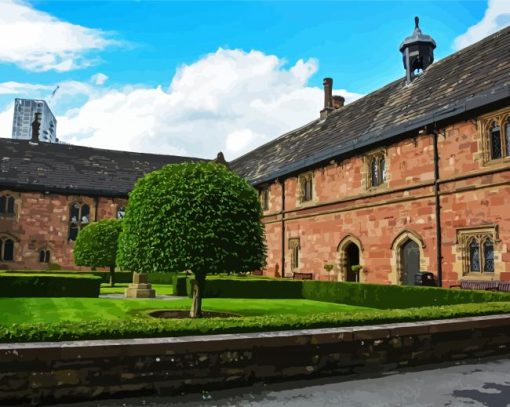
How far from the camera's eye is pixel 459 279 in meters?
14.9

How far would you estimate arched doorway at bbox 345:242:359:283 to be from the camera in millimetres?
21000

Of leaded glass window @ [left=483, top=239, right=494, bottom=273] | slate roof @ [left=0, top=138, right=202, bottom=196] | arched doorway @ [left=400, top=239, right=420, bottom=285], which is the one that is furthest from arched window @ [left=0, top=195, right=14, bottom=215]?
leaded glass window @ [left=483, top=239, right=494, bottom=273]

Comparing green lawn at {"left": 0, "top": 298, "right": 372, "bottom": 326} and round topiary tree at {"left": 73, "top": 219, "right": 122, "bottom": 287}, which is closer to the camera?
green lawn at {"left": 0, "top": 298, "right": 372, "bottom": 326}

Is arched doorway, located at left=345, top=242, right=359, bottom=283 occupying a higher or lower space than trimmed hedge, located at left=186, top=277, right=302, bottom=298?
higher

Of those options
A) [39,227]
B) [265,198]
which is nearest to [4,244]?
[39,227]

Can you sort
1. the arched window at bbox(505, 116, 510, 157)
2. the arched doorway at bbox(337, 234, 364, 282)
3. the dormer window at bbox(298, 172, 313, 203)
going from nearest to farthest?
the arched window at bbox(505, 116, 510, 157) < the arched doorway at bbox(337, 234, 364, 282) < the dormer window at bbox(298, 172, 313, 203)

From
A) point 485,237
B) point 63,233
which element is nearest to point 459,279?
point 485,237

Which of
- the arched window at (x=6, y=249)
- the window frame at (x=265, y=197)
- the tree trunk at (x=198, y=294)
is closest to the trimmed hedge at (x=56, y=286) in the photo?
the tree trunk at (x=198, y=294)

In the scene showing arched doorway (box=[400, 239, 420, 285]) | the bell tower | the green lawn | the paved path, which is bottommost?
the paved path

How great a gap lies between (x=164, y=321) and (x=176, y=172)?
600 centimetres

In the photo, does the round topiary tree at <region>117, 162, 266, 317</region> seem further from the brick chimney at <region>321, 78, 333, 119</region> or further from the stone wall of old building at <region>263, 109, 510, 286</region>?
the brick chimney at <region>321, 78, 333, 119</region>

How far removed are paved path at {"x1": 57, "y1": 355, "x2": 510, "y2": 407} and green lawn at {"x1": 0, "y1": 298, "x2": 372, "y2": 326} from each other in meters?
6.00

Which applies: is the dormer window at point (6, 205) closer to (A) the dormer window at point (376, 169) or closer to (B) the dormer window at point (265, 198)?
(B) the dormer window at point (265, 198)

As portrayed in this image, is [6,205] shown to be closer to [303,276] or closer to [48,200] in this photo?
[48,200]
